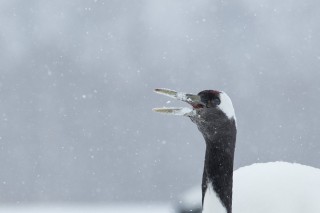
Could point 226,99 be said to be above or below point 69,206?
below

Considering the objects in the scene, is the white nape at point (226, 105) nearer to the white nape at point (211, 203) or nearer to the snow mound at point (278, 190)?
the white nape at point (211, 203)

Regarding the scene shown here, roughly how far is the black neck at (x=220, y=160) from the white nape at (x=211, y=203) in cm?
3

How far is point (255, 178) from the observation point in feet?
21.9

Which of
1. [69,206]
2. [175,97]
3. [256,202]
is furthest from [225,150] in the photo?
[69,206]

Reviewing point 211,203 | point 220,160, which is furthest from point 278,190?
point 211,203

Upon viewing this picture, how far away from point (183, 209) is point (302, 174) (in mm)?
4483

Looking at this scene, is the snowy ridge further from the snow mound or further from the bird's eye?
the bird's eye

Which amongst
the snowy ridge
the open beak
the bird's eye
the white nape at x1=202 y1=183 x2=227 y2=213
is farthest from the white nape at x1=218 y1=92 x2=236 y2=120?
the snowy ridge

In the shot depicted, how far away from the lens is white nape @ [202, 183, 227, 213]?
5152mm

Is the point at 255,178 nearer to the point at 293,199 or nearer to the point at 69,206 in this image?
the point at 293,199

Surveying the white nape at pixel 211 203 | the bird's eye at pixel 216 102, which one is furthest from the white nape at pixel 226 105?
the white nape at pixel 211 203

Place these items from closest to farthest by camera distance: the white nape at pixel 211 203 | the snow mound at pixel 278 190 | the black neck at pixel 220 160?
the white nape at pixel 211 203, the black neck at pixel 220 160, the snow mound at pixel 278 190

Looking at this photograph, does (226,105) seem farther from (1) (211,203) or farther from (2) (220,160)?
(1) (211,203)

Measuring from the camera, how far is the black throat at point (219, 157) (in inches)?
207
